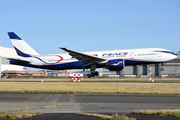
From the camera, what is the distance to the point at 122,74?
3182 inches

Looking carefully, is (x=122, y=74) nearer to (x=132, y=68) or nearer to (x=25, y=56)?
(x=132, y=68)

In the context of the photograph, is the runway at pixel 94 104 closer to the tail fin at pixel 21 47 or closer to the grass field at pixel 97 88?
the grass field at pixel 97 88

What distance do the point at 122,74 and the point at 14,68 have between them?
65.9 m

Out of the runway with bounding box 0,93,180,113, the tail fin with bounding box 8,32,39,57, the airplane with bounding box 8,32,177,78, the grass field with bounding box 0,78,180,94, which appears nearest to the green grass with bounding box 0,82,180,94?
the grass field with bounding box 0,78,180,94

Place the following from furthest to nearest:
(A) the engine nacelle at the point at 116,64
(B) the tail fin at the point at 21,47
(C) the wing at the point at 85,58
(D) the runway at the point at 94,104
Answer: (B) the tail fin at the point at 21,47
(C) the wing at the point at 85,58
(A) the engine nacelle at the point at 116,64
(D) the runway at the point at 94,104

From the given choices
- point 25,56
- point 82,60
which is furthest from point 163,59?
point 25,56

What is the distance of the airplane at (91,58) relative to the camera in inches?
1497

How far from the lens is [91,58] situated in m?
38.6

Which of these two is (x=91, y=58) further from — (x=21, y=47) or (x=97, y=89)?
(x=97, y=89)

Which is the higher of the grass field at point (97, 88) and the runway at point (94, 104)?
the grass field at point (97, 88)

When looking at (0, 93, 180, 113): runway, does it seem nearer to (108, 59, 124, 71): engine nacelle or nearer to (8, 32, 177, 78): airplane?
(8, 32, 177, 78): airplane

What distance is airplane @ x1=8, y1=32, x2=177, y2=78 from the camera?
3803 centimetres

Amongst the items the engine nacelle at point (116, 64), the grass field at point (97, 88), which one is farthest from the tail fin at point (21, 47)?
the engine nacelle at point (116, 64)

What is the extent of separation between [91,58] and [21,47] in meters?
14.4
